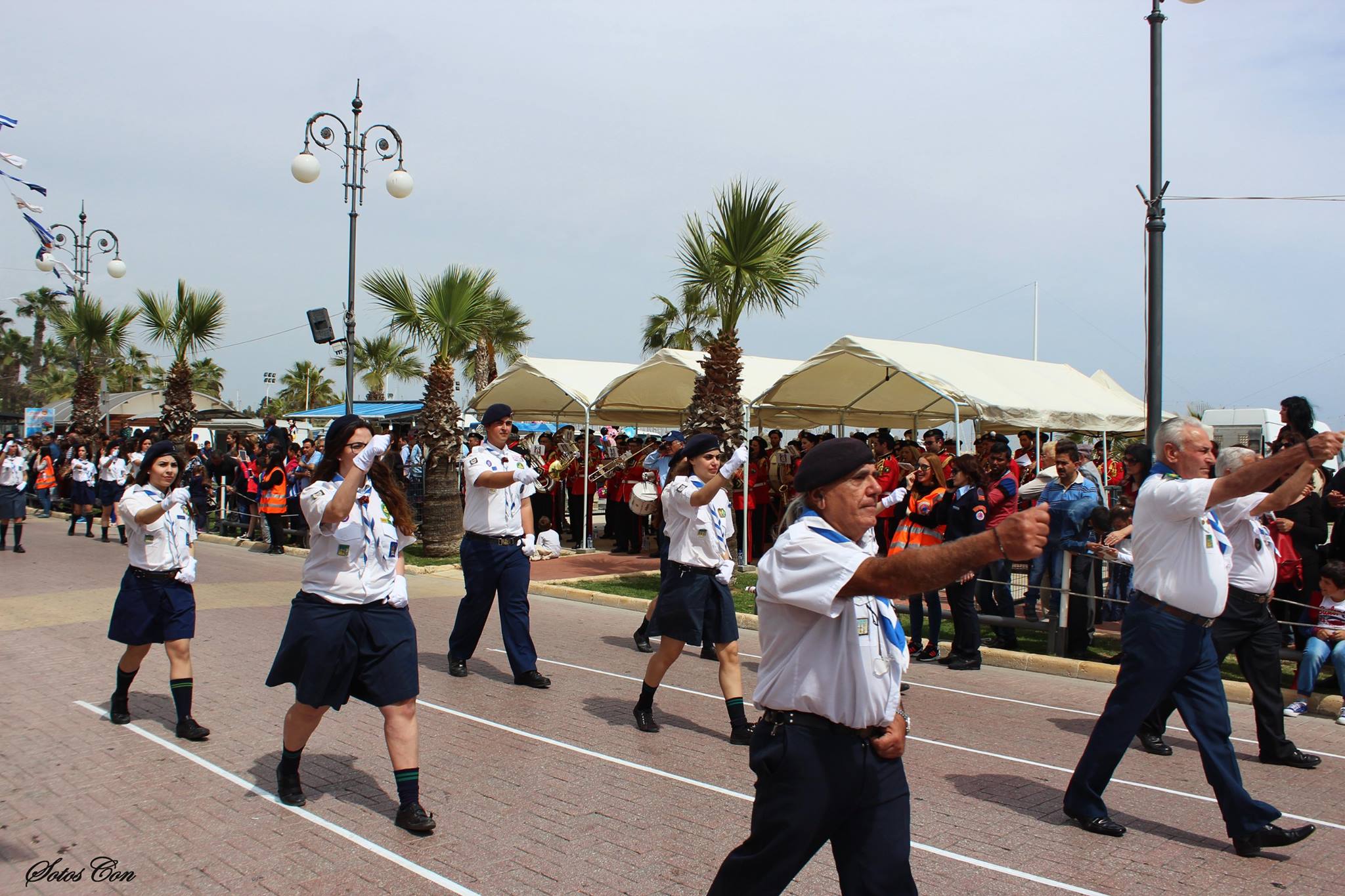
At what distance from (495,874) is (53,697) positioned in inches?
196

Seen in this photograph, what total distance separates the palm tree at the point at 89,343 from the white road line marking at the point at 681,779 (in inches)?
972

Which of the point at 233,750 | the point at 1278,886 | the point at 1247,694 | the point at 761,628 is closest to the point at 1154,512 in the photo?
the point at 1278,886

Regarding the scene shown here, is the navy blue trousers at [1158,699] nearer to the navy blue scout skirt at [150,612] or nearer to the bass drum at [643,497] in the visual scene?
the bass drum at [643,497]

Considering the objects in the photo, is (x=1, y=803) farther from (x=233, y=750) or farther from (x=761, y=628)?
(x=761, y=628)

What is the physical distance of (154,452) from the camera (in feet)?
21.9

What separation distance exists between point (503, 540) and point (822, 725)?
211 inches

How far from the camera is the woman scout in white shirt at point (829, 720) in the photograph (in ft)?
9.47

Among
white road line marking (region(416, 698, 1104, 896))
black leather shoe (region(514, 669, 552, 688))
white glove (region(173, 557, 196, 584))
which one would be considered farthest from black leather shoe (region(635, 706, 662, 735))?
white glove (region(173, 557, 196, 584))

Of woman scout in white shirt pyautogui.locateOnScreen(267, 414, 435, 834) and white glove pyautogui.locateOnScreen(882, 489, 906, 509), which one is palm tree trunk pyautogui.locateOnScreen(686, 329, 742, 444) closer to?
white glove pyautogui.locateOnScreen(882, 489, 906, 509)

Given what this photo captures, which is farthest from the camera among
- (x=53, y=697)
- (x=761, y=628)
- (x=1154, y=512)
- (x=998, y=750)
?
(x=53, y=697)

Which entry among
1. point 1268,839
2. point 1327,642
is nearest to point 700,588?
point 1268,839

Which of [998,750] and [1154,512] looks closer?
[1154,512]

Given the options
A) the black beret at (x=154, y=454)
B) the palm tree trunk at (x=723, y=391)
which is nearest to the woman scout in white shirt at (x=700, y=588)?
the black beret at (x=154, y=454)

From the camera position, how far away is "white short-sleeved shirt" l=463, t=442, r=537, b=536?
798 centimetres
